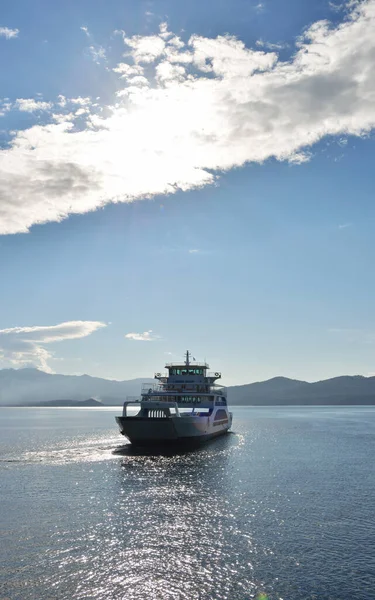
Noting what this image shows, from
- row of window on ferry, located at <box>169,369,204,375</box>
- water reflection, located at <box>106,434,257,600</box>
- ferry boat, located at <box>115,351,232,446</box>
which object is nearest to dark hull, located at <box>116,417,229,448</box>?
ferry boat, located at <box>115,351,232,446</box>

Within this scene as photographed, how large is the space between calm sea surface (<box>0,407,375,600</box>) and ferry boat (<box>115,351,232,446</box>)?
9.35 meters

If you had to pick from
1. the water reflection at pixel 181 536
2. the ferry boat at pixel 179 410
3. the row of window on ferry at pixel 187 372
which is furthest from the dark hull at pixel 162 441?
the row of window on ferry at pixel 187 372

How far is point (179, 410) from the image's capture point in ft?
286

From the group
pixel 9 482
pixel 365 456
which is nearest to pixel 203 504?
pixel 9 482

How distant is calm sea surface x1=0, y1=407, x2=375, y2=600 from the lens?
22.8m

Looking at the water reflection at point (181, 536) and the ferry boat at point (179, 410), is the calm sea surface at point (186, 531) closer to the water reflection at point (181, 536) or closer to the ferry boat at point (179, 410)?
the water reflection at point (181, 536)

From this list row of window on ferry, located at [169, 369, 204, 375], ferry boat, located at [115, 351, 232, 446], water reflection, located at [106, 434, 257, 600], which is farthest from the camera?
row of window on ferry, located at [169, 369, 204, 375]

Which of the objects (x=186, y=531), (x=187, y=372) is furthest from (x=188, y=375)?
(x=186, y=531)

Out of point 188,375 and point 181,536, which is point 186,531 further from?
point 188,375

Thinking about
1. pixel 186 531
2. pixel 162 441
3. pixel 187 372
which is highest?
pixel 187 372

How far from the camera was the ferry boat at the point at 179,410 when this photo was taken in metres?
70.8

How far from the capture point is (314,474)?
5534cm

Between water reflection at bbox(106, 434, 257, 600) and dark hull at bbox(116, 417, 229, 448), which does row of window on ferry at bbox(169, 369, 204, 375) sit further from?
water reflection at bbox(106, 434, 257, 600)

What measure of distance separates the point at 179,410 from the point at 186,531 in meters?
56.0
